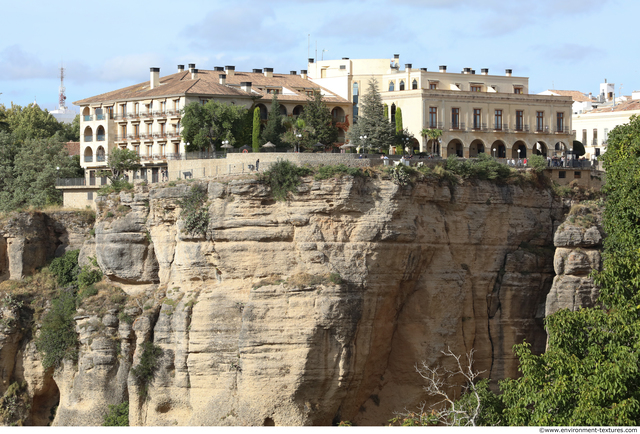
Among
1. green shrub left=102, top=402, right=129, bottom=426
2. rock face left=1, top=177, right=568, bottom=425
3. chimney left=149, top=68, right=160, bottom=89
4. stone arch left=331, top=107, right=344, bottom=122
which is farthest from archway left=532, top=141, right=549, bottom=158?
green shrub left=102, top=402, right=129, bottom=426

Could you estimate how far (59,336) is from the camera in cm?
6150

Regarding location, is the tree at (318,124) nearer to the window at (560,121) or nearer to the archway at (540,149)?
the archway at (540,149)

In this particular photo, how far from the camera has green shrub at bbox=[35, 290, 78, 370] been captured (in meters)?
61.3

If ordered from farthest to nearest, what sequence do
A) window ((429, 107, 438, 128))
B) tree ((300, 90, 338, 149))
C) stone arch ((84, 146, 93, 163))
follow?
stone arch ((84, 146, 93, 163)), window ((429, 107, 438, 128)), tree ((300, 90, 338, 149))

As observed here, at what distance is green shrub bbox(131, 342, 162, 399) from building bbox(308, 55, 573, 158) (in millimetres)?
21029

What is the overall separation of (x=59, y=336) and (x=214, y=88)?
18.2m

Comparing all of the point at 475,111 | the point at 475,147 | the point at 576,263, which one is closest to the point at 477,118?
the point at 475,111

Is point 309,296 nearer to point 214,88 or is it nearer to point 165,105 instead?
point 214,88

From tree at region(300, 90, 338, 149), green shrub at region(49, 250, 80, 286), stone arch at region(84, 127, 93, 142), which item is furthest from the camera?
stone arch at region(84, 127, 93, 142)

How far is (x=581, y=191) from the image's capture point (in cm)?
6256

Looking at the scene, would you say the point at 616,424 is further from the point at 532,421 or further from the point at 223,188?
the point at 223,188

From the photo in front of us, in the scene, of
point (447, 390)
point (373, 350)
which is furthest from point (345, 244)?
point (447, 390)

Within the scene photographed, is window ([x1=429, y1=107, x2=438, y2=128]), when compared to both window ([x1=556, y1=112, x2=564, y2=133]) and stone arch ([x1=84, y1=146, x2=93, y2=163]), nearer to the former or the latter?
window ([x1=556, y1=112, x2=564, y2=133])

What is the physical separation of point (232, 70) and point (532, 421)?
45.4m
